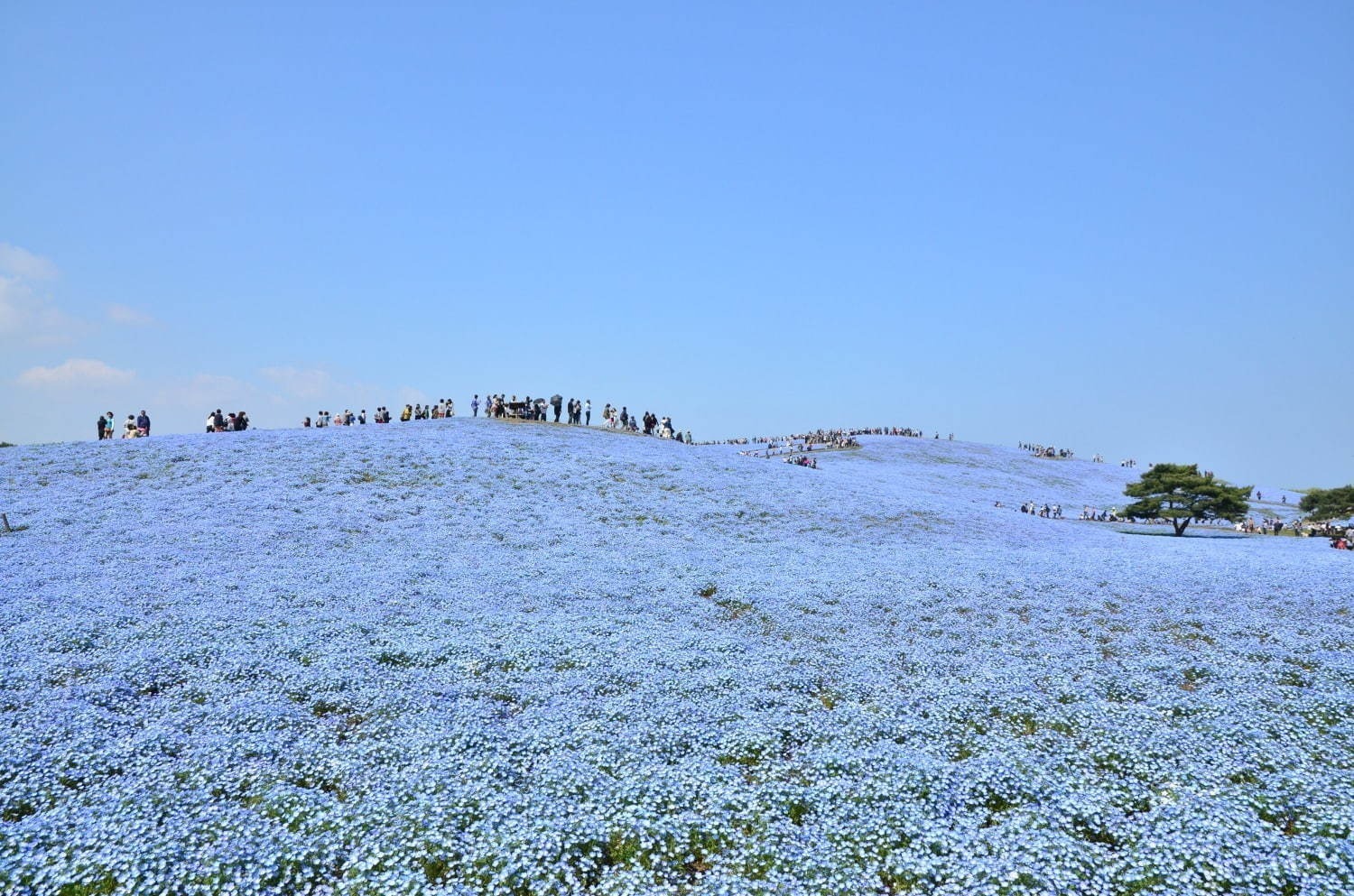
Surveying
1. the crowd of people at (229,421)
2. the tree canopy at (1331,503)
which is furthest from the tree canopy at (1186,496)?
the crowd of people at (229,421)

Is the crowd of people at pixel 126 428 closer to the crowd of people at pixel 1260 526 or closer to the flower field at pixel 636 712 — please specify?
the flower field at pixel 636 712

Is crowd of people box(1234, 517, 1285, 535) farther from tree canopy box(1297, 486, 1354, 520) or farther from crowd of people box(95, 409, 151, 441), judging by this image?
crowd of people box(95, 409, 151, 441)

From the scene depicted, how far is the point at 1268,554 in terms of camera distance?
2958cm

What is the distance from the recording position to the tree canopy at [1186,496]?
143 ft

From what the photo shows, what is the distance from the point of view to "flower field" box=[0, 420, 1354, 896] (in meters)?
8.66

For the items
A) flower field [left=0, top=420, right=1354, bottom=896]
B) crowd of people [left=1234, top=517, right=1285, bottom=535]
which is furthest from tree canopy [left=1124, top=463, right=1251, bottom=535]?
flower field [left=0, top=420, right=1354, bottom=896]

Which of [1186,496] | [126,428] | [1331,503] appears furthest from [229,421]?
[1331,503]

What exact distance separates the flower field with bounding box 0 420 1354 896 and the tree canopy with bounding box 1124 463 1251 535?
57.7 ft

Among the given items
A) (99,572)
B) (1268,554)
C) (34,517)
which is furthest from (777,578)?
(34,517)

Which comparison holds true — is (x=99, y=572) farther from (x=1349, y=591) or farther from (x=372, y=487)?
(x=1349, y=591)

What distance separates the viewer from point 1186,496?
44281 millimetres

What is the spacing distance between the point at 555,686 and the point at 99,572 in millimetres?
13336

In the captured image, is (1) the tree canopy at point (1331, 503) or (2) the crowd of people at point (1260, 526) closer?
(2) the crowd of people at point (1260, 526)

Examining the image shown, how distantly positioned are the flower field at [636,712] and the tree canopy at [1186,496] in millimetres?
17585
